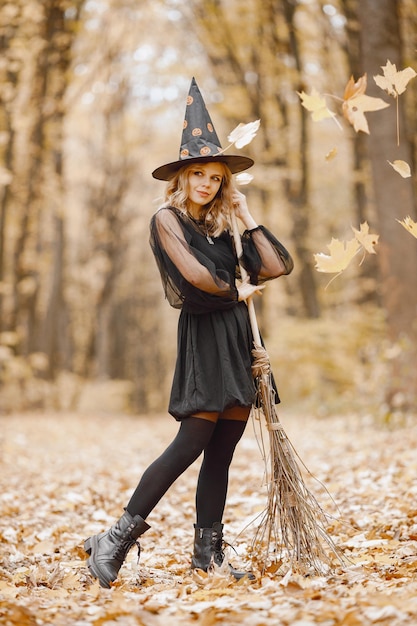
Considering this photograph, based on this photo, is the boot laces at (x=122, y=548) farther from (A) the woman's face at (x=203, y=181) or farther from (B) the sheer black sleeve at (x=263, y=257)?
(A) the woman's face at (x=203, y=181)

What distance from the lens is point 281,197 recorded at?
18.9 meters

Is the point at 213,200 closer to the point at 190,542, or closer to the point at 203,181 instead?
the point at 203,181

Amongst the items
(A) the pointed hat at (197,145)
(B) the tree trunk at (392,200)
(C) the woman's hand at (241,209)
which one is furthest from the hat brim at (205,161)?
(B) the tree trunk at (392,200)

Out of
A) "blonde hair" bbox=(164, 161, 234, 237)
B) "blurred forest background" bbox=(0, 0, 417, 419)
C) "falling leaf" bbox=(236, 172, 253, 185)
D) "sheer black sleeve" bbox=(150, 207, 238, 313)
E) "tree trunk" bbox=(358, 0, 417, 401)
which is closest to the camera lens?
"sheer black sleeve" bbox=(150, 207, 238, 313)

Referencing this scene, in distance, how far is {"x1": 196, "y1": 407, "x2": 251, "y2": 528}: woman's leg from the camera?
3523 millimetres

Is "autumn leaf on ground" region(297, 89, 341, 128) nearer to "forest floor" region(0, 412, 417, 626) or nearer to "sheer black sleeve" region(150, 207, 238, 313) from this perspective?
"sheer black sleeve" region(150, 207, 238, 313)

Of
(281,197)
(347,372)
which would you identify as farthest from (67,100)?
(347,372)

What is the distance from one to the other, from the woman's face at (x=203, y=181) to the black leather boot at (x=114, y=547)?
5.01 feet

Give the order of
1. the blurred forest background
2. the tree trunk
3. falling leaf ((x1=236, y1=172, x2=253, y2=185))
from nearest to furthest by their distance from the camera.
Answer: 1. falling leaf ((x1=236, y1=172, x2=253, y2=185))
2. the tree trunk
3. the blurred forest background

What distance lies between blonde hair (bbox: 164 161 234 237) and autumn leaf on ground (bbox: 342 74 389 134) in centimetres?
64

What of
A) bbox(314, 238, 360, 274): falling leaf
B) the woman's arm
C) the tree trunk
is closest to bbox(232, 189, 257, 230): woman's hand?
the woman's arm

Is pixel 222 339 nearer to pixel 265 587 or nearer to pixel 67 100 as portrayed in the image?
pixel 265 587

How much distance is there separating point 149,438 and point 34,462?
332 cm

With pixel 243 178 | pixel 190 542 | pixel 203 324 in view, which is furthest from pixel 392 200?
pixel 203 324
